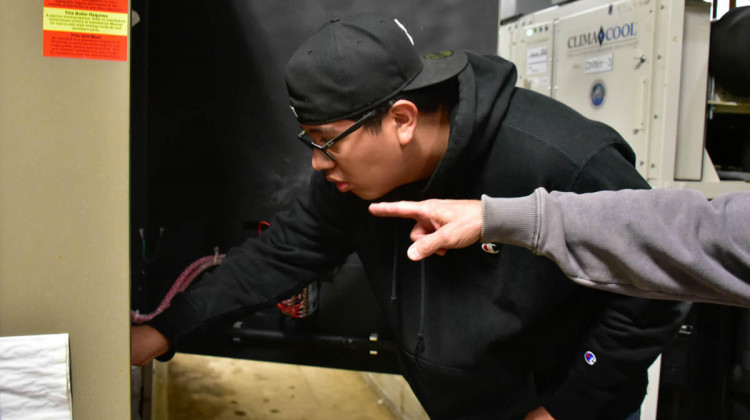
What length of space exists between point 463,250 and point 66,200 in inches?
23.1

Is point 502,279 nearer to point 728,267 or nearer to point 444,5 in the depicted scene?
point 728,267

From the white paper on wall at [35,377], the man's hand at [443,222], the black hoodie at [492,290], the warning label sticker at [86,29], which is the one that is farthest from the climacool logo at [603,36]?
the white paper on wall at [35,377]

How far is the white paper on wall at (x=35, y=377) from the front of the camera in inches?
27.1

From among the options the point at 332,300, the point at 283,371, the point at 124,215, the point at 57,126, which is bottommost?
the point at 283,371

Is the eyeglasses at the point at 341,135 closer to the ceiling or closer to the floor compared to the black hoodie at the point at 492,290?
closer to the ceiling

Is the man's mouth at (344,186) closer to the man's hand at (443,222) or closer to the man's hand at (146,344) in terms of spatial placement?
the man's hand at (443,222)

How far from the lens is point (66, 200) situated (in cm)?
72

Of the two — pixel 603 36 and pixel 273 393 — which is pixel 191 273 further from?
pixel 603 36

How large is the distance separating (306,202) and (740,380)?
4.64 ft

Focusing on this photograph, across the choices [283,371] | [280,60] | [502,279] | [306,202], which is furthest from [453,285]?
[283,371]

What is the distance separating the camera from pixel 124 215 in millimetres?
735

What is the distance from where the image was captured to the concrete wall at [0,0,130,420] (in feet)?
2.30

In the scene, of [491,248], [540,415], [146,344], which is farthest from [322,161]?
[540,415]

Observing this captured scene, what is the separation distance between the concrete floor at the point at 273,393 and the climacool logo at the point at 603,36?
1.13 m
